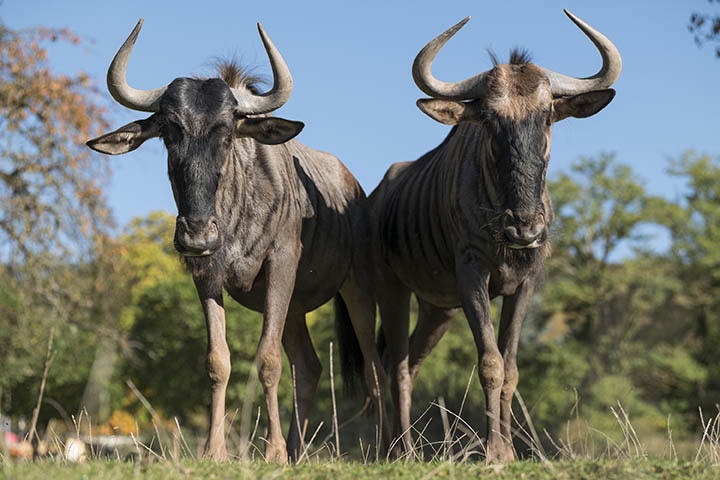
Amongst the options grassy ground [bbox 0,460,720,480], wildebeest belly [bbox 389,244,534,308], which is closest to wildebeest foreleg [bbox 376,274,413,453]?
wildebeest belly [bbox 389,244,534,308]

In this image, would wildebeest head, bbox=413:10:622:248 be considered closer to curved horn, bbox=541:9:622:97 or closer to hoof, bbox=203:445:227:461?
curved horn, bbox=541:9:622:97

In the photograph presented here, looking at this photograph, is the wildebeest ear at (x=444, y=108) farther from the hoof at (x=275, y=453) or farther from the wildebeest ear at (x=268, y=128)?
the hoof at (x=275, y=453)

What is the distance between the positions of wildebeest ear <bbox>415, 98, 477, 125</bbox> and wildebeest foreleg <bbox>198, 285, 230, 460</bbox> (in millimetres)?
2331

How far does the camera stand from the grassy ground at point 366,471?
12.1ft

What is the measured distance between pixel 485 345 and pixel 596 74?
273cm

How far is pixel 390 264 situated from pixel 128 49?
363 cm

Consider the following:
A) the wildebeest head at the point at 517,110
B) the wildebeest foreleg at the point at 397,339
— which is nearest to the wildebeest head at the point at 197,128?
the wildebeest head at the point at 517,110

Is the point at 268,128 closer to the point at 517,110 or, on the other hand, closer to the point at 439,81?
the point at 439,81

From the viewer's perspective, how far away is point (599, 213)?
47438 millimetres

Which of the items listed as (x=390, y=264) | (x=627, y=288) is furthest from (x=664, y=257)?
(x=390, y=264)

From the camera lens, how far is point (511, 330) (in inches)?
267

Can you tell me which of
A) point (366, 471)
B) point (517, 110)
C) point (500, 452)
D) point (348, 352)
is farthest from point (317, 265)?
point (366, 471)

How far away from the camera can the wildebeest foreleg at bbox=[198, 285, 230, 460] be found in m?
5.78

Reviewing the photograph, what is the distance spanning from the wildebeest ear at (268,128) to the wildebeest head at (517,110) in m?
1.12
